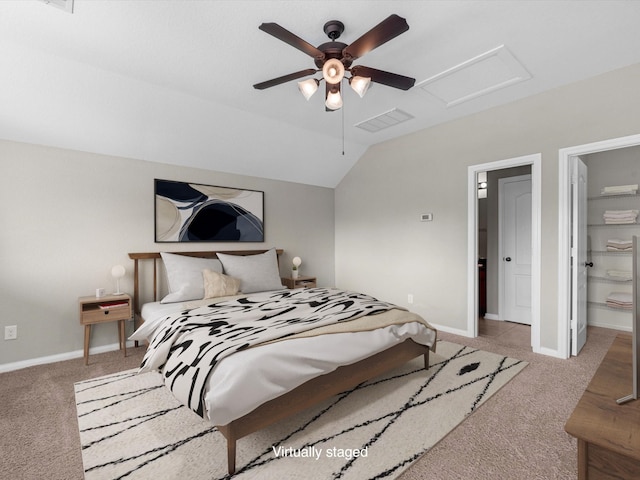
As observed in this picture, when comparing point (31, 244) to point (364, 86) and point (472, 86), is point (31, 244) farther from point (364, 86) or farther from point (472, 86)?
point (472, 86)

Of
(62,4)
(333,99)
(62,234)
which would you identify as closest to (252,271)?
(62,234)

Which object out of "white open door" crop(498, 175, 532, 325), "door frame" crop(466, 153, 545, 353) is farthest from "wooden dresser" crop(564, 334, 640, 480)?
"white open door" crop(498, 175, 532, 325)

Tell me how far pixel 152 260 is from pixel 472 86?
3.92 metres

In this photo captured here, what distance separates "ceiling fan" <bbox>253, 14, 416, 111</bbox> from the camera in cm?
177

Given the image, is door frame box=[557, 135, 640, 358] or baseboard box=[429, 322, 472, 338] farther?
baseboard box=[429, 322, 472, 338]

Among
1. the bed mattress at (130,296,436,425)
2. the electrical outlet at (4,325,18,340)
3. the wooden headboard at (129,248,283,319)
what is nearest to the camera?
the bed mattress at (130,296,436,425)

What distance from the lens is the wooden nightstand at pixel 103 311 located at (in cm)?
303

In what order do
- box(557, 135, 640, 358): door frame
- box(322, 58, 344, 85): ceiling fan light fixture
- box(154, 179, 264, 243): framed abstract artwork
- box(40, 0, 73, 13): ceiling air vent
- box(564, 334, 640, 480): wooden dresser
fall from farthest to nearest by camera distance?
box(154, 179, 264, 243): framed abstract artwork
box(557, 135, 640, 358): door frame
box(322, 58, 344, 85): ceiling fan light fixture
box(40, 0, 73, 13): ceiling air vent
box(564, 334, 640, 480): wooden dresser

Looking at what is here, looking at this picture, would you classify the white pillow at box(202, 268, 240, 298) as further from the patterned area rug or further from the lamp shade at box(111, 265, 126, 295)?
the patterned area rug

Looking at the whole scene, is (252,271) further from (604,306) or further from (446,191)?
(604,306)

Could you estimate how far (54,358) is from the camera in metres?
3.17

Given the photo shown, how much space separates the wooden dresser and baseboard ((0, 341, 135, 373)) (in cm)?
394

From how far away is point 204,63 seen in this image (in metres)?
2.63

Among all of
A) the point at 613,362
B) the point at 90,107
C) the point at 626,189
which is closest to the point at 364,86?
the point at 613,362
